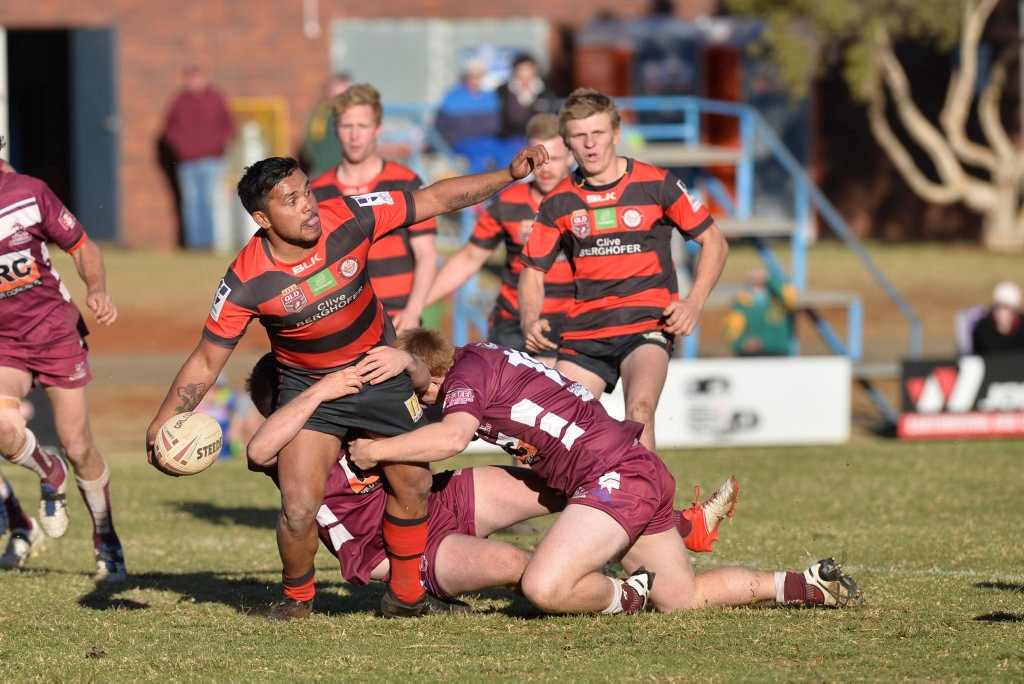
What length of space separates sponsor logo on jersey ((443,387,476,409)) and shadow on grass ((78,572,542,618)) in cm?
101

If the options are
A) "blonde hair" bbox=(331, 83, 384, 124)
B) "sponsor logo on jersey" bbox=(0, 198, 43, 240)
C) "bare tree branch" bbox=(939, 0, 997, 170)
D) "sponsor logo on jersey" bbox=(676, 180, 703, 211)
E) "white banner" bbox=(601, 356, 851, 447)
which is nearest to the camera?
"sponsor logo on jersey" bbox=(0, 198, 43, 240)

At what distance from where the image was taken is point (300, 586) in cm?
606

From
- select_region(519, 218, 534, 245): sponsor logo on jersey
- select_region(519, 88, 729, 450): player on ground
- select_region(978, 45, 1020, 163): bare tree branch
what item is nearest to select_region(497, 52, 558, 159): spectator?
select_region(519, 218, 534, 245): sponsor logo on jersey

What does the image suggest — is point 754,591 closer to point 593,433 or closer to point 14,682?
point 593,433

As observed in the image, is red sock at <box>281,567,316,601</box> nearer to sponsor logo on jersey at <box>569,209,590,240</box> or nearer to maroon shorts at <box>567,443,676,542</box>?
maroon shorts at <box>567,443,676,542</box>

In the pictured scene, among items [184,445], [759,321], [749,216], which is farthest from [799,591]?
[749,216]

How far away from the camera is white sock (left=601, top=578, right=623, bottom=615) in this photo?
5.79m

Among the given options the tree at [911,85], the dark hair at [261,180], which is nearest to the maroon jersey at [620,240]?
the dark hair at [261,180]

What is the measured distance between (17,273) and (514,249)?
315cm

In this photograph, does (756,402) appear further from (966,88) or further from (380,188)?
(966,88)

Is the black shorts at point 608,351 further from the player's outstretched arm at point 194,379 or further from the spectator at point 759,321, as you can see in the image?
the spectator at point 759,321

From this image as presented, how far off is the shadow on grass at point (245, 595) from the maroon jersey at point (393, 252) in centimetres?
216

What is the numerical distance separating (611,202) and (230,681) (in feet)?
11.1

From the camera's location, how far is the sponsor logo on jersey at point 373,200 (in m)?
6.14
